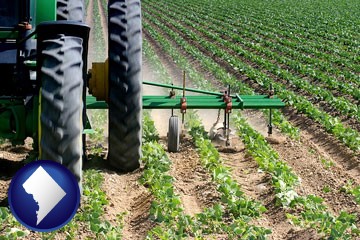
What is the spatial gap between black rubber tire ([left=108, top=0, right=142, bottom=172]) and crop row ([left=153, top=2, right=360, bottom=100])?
603cm

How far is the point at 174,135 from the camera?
6.86 metres

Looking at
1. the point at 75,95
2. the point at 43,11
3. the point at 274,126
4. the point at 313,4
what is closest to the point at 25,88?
the point at 43,11

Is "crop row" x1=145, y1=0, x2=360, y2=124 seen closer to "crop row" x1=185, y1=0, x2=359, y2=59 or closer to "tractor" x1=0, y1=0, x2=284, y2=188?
"crop row" x1=185, y1=0, x2=359, y2=59

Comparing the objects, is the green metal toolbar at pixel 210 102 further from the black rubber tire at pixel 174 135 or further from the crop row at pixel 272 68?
the crop row at pixel 272 68

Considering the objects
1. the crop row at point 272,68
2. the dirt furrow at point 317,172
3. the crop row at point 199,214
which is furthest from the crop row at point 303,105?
the crop row at point 199,214

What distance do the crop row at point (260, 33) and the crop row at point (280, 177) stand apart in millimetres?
6189

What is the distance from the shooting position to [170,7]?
3328cm

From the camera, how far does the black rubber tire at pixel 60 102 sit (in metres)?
4.22

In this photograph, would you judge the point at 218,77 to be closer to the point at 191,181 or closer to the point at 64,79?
the point at 191,181

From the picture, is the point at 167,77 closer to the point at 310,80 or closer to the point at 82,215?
the point at 310,80

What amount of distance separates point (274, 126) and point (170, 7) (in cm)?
2533

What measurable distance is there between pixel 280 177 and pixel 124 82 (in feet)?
5.29

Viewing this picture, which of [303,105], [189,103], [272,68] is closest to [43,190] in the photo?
[189,103]

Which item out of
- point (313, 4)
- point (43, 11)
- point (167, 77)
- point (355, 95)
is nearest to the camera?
point (43, 11)
